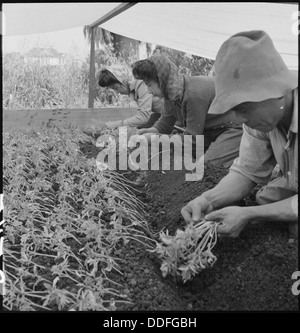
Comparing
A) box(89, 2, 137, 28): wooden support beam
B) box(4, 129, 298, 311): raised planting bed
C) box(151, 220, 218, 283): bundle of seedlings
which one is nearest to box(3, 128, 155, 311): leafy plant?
box(4, 129, 298, 311): raised planting bed

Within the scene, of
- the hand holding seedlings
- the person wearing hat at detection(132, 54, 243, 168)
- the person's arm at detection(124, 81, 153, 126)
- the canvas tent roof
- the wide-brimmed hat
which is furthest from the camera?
the person's arm at detection(124, 81, 153, 126)

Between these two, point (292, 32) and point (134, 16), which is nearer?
point (292, 32)

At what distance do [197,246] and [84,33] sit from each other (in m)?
1.56

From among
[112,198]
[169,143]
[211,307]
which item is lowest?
[211,307]

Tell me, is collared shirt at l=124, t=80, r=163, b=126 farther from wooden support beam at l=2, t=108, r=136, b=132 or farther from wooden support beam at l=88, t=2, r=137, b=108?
wooden support beam at l=88, t=2, r=137, b=108

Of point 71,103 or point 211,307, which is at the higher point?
point 71,103

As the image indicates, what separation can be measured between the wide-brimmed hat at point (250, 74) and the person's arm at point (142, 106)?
4.18 ft

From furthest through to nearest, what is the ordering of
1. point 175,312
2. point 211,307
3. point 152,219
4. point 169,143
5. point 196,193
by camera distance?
point 169,143 → point 152,219 → point 196,193 → point 211,307 → point 175,312

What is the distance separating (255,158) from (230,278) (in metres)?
0.48

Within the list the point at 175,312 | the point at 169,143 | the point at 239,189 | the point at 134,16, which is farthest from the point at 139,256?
the point at 134,16

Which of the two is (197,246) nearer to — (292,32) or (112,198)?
(112,198)

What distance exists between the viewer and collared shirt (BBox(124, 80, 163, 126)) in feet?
8.82

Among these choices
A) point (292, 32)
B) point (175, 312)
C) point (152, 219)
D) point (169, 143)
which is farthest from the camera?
point (169, 143)

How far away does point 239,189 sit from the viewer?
6.12ft
